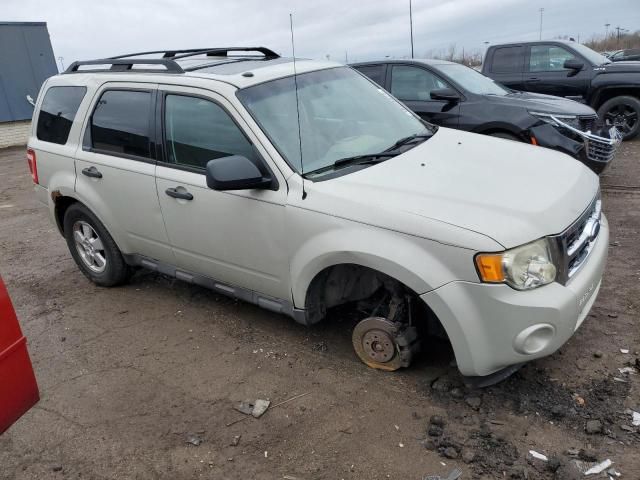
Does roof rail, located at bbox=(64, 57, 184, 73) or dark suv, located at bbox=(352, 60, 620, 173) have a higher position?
roof rail, located at bbox=(64, 57, 184, 73)

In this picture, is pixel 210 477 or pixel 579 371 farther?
pixel 579 371

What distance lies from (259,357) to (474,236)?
179cm

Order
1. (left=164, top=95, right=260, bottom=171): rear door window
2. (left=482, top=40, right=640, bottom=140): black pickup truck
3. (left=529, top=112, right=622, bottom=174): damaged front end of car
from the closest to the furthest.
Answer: (left=164, top=95, right=260, bottom=171): rear door window < (left=529, top=112, right=622, bottom=174): damaged front end of car < (left=482, top=40, right=640, bottom=140): black pickup truck

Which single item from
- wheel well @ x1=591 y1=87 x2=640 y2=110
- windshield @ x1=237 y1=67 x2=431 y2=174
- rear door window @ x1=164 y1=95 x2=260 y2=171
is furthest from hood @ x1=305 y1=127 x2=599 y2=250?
wheel well @ x1=591 y1=87 x2=640 y2=110

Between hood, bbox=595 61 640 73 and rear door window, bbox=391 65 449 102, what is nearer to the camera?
rear door window, bbox=391 65 449 102

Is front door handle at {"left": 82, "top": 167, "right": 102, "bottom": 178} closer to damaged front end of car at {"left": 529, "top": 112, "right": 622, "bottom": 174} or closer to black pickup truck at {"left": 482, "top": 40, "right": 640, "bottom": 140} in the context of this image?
damaged front end of car at {"left": 529, "top": 112, "right": 622, "bottom": 174}

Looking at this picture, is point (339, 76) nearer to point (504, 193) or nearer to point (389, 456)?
point (504, 193)

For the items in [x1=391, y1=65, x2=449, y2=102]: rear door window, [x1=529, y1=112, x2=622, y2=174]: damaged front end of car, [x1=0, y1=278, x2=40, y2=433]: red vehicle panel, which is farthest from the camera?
[x1=391, y1=65, x2=449, y2=102]: rear door window

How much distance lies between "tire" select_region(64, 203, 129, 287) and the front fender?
7.20 ft

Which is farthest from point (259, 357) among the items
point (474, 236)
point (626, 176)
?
point (626, 176)

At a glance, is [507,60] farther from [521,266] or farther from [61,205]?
[521,266]

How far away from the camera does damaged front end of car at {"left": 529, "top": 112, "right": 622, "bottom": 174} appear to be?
20.2 feet

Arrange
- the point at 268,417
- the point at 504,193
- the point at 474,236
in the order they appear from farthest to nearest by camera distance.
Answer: the point at 268,417, the point at 504,193, the point at 474,236

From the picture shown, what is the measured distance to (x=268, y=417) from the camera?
3088 mm
